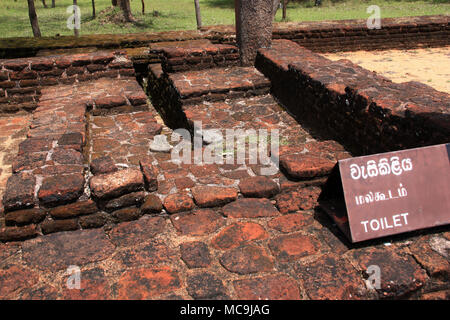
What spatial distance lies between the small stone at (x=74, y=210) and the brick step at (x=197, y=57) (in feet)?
9.43

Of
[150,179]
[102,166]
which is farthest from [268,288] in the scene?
[102,166]

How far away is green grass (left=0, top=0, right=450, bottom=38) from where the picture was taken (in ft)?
47.1

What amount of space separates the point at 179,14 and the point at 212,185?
54.8 feet

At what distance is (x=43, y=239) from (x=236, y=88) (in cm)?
280

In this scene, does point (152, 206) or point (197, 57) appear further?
point (197, 57)

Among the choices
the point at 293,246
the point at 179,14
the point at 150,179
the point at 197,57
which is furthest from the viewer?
the point at 179,14

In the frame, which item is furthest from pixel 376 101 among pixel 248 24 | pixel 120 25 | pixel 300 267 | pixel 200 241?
pixel 120 25

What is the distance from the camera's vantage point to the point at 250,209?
249cm

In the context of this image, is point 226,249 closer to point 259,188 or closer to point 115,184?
point 259,188

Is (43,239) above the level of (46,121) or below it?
below

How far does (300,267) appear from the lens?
2.00m

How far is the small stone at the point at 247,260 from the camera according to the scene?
6.53ft

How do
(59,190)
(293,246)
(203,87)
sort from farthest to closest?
1. (203,87)
2. (59,190)
3. (293,246)
